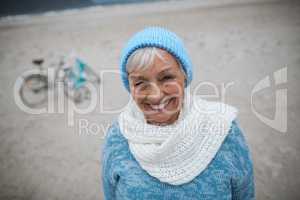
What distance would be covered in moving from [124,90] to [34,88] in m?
1.86

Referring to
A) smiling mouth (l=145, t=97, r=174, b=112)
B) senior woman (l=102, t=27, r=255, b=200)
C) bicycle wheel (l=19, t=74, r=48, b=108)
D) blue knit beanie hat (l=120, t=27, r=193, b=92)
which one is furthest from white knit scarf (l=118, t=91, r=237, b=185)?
bicycle wheel (l=19, t=74, r=48, b=108)

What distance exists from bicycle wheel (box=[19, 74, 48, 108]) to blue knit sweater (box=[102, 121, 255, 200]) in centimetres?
488

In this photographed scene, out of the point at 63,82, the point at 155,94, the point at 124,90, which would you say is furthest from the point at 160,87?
the point at 63,82

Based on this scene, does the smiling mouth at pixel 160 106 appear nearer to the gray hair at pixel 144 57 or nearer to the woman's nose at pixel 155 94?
the woman's nose at pixel 155 94

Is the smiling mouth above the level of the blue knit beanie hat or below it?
below

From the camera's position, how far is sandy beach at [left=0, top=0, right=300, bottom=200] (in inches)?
151

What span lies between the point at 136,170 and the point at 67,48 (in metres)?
7.10

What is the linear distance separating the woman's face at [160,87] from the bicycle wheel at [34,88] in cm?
507

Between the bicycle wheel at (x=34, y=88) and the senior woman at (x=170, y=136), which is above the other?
the bicycle wheel at (x=34, y=88)

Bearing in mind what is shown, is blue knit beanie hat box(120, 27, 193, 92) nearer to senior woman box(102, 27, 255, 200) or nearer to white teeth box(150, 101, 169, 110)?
senior woman box(102, 27, 255, 200)

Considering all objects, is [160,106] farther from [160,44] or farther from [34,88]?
[34,88]

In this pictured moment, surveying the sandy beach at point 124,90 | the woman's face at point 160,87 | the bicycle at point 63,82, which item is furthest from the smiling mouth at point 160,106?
the bicycle at point 63,82

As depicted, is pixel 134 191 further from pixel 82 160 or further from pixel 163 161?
pixel 82 160

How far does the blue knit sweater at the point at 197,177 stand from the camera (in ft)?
4.46
